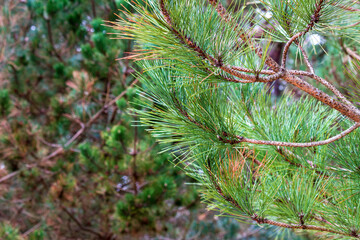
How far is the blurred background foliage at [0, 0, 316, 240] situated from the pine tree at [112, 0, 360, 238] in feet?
3.25

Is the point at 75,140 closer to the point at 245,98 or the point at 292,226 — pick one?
the point at 245,98

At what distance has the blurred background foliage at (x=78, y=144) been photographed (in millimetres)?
2117

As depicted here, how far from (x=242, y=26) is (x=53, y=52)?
2.42 metres

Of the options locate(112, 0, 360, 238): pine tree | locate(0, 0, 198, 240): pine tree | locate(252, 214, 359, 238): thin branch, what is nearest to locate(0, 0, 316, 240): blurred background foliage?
locate(0, 0, 198, 240): pine tree

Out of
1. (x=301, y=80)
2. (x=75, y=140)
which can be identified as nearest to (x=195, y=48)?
(x=301, y=80)

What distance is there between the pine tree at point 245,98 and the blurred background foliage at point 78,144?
992mm

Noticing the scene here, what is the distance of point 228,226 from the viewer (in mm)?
3105

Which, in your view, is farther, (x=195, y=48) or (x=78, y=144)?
(x=78, y=144)

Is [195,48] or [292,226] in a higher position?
[195,48]

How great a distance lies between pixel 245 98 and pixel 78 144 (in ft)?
6.60

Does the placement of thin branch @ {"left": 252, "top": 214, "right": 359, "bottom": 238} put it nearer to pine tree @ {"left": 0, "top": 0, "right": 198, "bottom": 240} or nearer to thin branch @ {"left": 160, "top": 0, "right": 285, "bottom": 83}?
thin branch @ {"left": 160, "top": 0, "right": 285, "bottom": 83}

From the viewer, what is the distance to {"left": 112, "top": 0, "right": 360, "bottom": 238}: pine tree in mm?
599

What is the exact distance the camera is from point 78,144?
105 inches

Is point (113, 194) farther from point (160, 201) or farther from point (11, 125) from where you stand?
point (11, 125)
